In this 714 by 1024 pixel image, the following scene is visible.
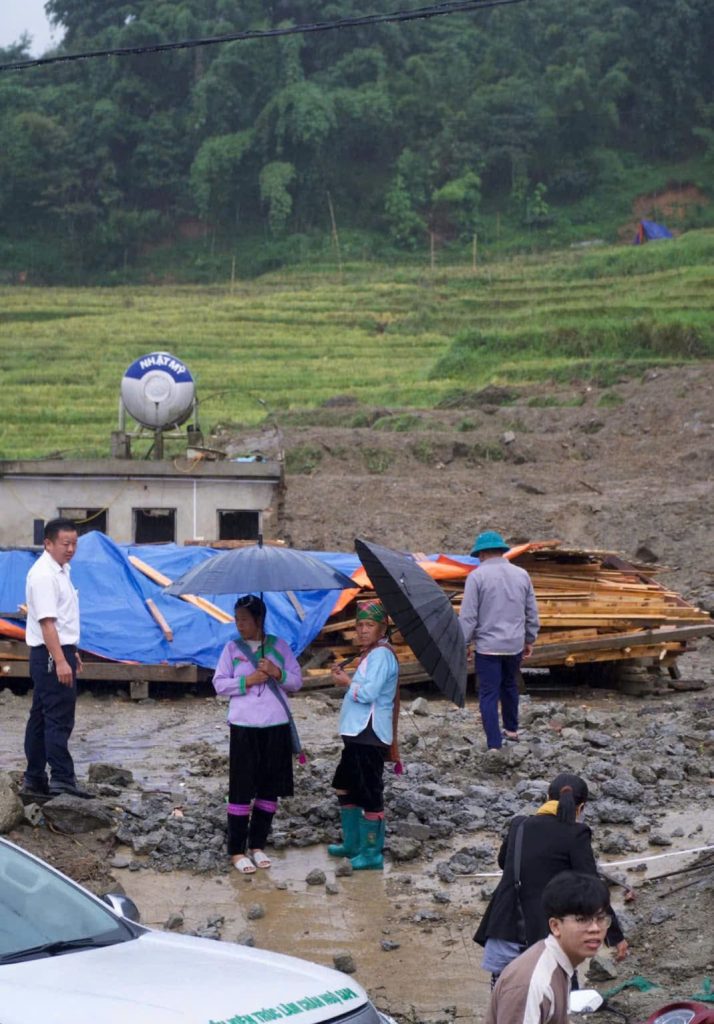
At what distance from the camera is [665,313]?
44.5 metres

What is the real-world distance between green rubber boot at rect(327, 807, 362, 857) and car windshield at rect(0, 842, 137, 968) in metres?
3.80

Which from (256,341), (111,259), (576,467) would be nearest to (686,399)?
(576,467)

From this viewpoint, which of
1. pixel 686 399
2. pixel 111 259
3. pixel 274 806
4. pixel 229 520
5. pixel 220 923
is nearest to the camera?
pixel 220 923

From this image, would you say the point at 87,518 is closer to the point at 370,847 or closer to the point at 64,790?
the point at 64,790

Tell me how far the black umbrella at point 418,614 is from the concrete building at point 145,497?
39.3 feet

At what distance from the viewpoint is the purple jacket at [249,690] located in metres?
8.68

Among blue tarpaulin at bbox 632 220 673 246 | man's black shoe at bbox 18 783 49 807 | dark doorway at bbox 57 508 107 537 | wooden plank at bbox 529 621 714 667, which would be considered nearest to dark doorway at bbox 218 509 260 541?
dark doorway at bbox 57 508 107 537

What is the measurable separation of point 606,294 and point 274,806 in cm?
4582

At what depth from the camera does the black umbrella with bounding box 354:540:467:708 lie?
8727mm

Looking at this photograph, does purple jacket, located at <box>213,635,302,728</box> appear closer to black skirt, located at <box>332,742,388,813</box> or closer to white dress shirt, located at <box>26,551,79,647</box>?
black skirt, located at <box>332,742,388,813</box>

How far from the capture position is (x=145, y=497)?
835 inches

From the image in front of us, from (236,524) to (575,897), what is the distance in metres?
17.2

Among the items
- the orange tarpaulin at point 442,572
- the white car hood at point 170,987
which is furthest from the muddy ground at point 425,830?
the white car hood at point 170,987

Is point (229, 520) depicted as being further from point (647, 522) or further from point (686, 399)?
point (686, 399)
